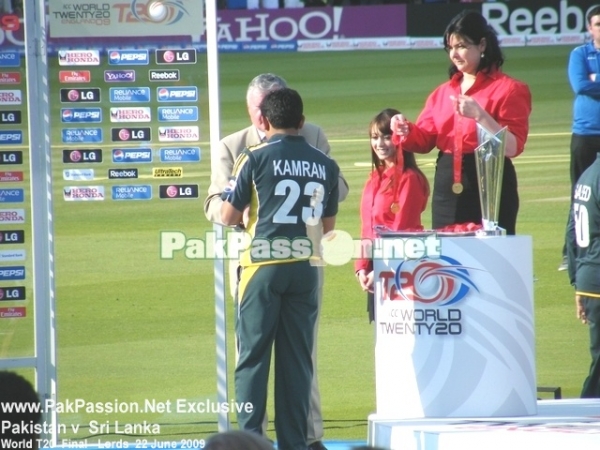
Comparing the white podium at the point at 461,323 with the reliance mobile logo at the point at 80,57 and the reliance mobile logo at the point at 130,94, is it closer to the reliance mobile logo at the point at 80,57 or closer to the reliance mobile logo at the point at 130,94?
the reliance mobile logo at the point at 130,94

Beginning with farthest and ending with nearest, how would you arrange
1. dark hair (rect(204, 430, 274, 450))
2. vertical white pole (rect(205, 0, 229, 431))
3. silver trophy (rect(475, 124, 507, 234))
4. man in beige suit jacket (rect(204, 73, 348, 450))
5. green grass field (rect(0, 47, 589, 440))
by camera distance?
1. green grass field (rect(0, 47, 589, 440))
2. vertical white pole (rect(205, 0, 229, 431))
3. man in beige suit jacket (rect(204, 73, 348, 450))
4. silver trophy (rect(475, 124, 507, 234))
5. dark hair (rect(204, 430, 274, 450))

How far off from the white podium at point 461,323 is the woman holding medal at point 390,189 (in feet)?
3.48

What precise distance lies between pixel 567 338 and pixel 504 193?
3.42 metres

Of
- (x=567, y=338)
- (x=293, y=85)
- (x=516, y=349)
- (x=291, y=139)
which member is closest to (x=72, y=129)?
(x=291, y=139)

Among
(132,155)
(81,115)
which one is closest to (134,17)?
(81,115)

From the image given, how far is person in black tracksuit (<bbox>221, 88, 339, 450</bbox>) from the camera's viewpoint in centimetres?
557

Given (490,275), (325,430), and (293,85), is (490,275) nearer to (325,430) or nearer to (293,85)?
(325,430)

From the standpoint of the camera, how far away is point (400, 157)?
6531 millimetres

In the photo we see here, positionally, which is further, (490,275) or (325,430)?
(325,430)

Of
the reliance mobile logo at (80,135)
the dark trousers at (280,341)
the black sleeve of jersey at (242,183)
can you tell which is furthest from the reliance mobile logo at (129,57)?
the dark trousers at (280,341)

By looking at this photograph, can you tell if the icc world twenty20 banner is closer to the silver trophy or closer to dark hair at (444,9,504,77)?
dark hair at (444,9,504,77)

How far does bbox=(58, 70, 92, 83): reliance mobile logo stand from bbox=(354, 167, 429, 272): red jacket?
161 centimetres

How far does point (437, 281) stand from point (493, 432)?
0.74m

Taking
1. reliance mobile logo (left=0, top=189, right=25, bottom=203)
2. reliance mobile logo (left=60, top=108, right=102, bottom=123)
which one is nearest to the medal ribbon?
reliance mobile logo (left=60, top=108, right=102, bottom=123)
